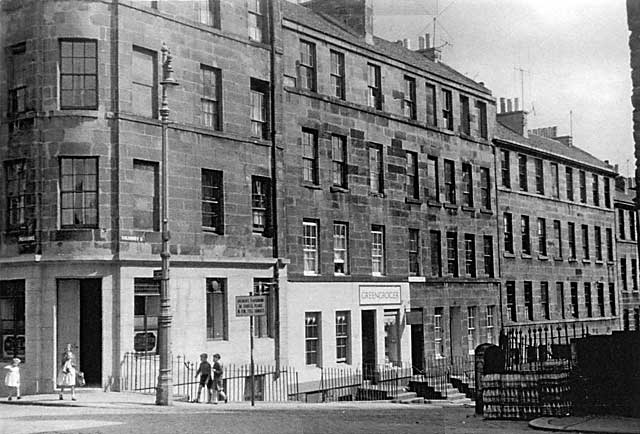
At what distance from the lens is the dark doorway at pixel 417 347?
115 ft

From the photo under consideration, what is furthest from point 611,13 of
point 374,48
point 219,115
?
point 374,48

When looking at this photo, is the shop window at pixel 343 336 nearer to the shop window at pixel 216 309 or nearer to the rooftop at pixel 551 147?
the shop window at pixel 216 309

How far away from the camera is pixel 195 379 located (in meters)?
24.8

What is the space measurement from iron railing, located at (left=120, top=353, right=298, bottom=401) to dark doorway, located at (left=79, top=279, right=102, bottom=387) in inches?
31.7

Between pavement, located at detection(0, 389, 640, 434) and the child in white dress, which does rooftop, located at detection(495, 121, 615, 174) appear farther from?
the child in white dress

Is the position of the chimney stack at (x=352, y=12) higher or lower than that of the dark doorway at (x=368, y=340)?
higher

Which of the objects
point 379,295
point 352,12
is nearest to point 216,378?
point 379,295

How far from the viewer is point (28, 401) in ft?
69.1

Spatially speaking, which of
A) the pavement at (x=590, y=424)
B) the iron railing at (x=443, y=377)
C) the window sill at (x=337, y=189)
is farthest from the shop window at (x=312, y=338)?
the pavement at (x=590, y=424)

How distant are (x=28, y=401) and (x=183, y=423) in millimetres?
5674

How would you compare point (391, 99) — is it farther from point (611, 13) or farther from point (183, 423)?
point (183, 423)

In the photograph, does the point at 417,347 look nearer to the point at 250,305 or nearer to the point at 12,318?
the point at 250,305

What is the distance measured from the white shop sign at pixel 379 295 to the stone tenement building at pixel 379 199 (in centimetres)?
6

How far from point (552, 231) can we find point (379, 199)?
50.6ft
